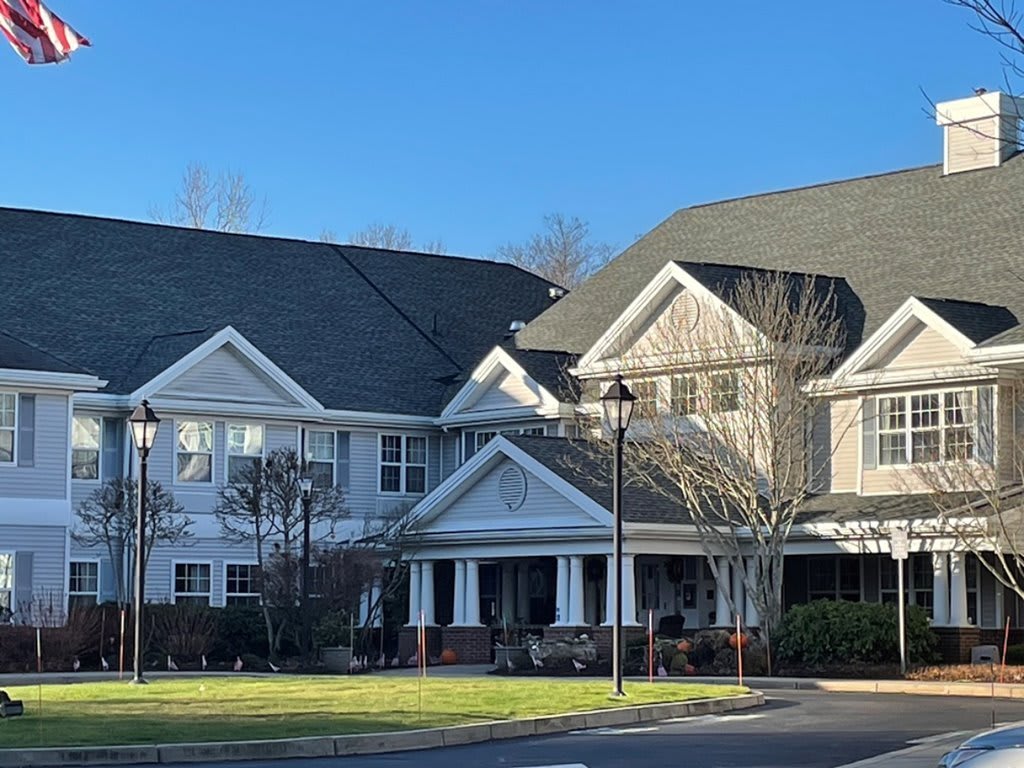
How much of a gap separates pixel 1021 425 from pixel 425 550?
1387 centimetres

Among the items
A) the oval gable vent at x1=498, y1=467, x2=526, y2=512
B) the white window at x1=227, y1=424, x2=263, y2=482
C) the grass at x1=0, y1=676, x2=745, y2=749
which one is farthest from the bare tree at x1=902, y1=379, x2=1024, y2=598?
the white window at x1=227, y1=424, x2=263, y2=482

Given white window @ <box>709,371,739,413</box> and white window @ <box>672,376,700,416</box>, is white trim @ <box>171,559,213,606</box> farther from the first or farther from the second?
white window @ <box>709,371,739,413</box>

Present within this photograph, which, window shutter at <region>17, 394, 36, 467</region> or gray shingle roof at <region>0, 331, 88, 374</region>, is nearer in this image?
gray shingle roof at <region>0, 331, 88, 374</region>

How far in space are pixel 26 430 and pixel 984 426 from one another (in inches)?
786

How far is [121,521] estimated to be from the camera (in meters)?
41.6

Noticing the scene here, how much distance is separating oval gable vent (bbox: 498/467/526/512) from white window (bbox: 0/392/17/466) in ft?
34.4

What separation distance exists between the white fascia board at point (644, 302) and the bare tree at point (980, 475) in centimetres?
616

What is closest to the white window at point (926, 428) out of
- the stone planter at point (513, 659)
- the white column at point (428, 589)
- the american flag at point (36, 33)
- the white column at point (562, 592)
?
the white column at point (562, 592)

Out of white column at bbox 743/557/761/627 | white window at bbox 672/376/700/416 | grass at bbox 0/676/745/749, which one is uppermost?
white window at bbox 672/376/700/416

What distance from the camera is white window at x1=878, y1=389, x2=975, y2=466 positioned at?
36969 millimetres

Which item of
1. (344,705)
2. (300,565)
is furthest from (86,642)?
(344,705)

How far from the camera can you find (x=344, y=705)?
79.6 feet

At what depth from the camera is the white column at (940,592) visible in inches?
1411

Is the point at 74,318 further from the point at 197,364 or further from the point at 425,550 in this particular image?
the point at 425,550
